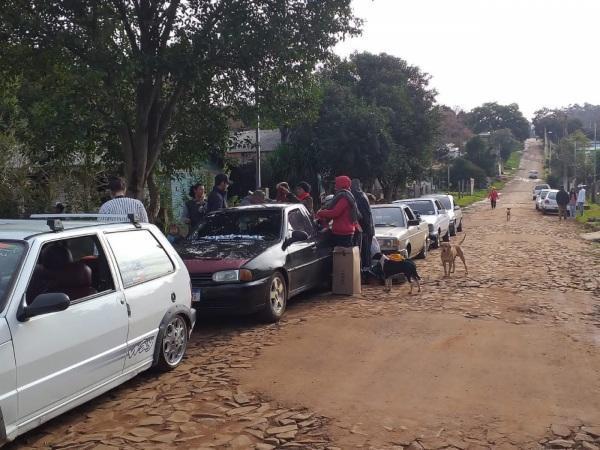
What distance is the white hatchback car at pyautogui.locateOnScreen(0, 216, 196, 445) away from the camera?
4.27 meters

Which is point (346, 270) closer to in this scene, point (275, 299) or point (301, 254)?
point (301, 254)

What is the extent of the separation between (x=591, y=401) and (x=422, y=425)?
1552mm

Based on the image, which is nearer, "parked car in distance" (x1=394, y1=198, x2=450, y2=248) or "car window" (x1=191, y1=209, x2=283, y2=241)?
"car window" (x1=191, y1=209, x2=283, y2=241)

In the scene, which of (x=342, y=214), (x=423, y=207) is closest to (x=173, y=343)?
(x=342, y=214)

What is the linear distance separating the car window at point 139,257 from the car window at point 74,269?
165mm

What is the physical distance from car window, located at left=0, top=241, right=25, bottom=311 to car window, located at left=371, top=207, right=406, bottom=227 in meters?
10.0

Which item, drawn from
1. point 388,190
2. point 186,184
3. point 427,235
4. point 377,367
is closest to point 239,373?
point 377,367

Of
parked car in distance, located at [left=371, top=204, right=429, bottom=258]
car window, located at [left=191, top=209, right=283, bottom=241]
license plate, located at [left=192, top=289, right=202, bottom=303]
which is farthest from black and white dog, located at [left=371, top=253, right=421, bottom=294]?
license plate, located at [left=192, top=289, right=202, bottom=303]

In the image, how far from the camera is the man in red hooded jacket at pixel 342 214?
33.3ft

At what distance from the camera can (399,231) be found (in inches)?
523

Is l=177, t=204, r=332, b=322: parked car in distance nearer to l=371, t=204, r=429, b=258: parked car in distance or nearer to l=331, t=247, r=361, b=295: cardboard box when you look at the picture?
l=331, t=247, r=361, b=295: cardboard box

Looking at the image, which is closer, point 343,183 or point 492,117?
point 343,183

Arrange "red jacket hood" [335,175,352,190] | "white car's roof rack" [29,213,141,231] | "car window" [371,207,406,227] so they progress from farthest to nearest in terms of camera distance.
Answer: "car window" [371,207,406,227]
"red jacket hood" [335,175,352,190]
"white car's roof rack" [29,213,141,231]

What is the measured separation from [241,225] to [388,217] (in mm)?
5645
